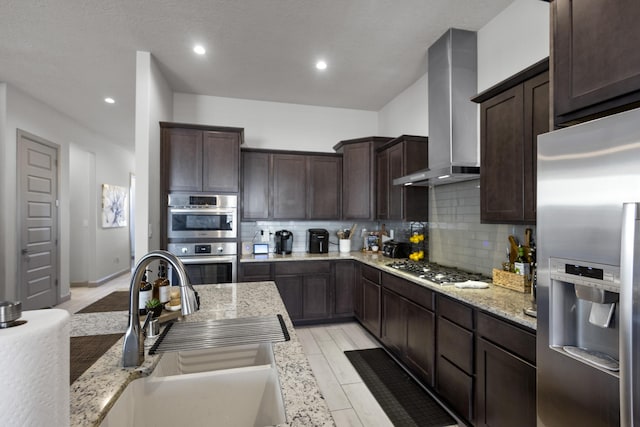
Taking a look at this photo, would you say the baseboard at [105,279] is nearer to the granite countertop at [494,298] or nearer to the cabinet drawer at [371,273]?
the cabinet drawer at [371,273]

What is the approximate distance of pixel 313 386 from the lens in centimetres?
90

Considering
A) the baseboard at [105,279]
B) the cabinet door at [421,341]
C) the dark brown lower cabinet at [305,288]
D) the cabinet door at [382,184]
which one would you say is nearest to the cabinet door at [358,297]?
the dark brown lower cabinet at [305,288]

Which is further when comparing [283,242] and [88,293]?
[88,293]

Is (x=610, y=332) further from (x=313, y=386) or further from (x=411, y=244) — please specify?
(x=411, y=244)

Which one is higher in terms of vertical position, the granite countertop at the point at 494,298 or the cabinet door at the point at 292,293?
Result: the granite countertop at the point at 494,298

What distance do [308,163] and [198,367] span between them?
3279mm

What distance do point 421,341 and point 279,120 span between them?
11.3 feet

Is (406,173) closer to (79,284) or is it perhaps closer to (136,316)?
(136,316)

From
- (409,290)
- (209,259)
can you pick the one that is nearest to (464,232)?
(409,290)

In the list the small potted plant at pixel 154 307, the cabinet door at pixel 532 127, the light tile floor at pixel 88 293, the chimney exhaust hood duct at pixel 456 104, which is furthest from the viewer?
the light tile floor at pixel 88 293

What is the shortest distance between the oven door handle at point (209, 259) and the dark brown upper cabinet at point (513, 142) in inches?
107

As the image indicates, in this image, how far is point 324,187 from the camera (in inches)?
167

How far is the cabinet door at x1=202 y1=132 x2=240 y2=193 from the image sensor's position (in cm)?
361

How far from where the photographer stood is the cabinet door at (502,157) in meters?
1.88
